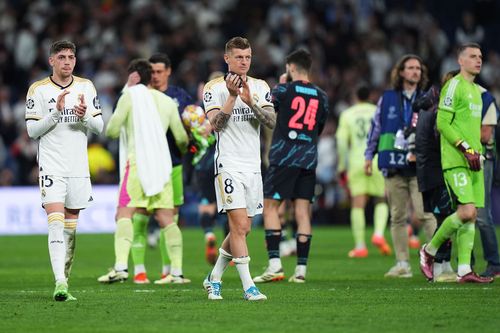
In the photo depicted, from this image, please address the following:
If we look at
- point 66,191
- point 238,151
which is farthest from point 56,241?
point 238,151

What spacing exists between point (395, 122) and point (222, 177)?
3971mm

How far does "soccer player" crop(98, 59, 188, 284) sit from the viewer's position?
13469 millimetres

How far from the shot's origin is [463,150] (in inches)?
485

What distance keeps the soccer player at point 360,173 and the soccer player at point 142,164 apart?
17.8ft

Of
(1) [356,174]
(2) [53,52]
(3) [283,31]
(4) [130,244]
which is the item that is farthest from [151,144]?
(3) [283,31]

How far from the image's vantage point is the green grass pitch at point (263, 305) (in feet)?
30.1

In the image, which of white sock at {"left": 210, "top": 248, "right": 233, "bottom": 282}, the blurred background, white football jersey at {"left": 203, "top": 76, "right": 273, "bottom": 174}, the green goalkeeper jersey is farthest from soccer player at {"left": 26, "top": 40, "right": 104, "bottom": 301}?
the blurred background

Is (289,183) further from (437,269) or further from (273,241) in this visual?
(437,269)

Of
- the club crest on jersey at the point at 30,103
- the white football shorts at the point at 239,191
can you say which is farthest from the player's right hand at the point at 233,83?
the club crest on jersey at the point at 30,103

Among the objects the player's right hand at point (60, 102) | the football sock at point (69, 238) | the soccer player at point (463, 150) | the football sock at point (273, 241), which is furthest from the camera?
the football sock at point (273, 241)

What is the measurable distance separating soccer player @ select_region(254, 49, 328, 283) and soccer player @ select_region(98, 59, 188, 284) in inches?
47.6

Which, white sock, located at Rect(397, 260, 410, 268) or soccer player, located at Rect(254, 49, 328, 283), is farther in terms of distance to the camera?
white sock, located at Rect(397, 260, 410, 268)

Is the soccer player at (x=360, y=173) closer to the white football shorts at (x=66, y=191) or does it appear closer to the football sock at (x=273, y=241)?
the football sock at (x=273, y=241)

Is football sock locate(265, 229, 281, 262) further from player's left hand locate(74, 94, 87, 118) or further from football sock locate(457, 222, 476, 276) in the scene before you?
player's left hand locate(74, 94, 87, 118)
